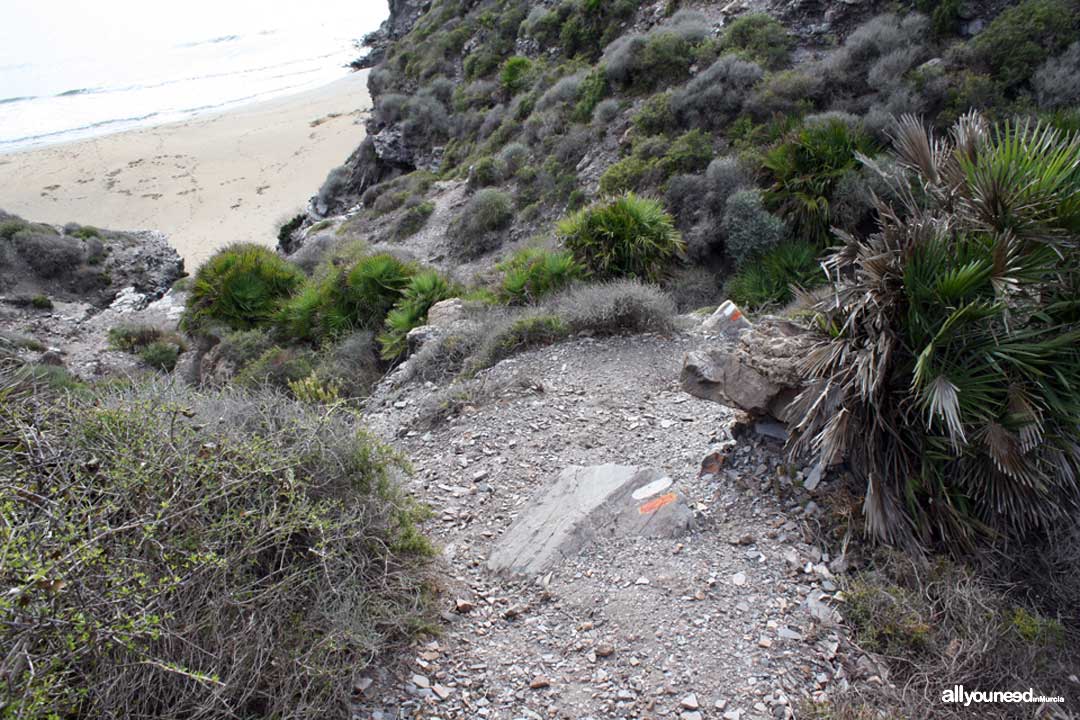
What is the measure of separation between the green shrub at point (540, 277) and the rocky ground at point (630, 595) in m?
3.18

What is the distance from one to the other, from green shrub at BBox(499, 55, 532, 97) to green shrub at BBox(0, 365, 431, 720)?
57.1 feet

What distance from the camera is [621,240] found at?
8.80 metres

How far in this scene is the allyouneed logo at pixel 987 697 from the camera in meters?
3.19

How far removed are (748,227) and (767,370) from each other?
19.4ft

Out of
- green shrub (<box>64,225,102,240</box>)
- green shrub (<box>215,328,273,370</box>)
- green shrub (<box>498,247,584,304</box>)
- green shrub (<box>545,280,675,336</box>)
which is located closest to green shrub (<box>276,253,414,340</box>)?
green shrub (<box>215,328,273,370</box>)

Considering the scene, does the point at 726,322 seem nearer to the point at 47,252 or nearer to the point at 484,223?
the point at 484,223

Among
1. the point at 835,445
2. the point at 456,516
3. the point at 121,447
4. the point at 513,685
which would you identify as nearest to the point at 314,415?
the point at 121,447

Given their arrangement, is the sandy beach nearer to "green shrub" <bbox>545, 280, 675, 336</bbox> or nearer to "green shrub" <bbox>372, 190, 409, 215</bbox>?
"green shrub" <bbox>372, 190, 409, 215</bbox>

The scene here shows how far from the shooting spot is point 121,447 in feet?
10.2

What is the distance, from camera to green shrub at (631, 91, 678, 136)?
42.7 ft

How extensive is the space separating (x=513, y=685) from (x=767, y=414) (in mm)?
2536

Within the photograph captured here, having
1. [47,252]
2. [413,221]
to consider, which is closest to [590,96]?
[413,221]

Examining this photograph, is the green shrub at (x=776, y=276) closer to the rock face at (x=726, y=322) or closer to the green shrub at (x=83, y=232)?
the rock face at (x=726, y=322)

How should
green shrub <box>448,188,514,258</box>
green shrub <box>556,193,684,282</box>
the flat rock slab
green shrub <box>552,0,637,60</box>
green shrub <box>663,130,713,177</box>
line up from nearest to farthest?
the flat rock slab → green shrub <box>556,193,684,282</box> → green shrub <box>663,130,713,177</box> → green shrub <box>448,188,514,258</box> → green shrub <box>552,0,637,60</box>
